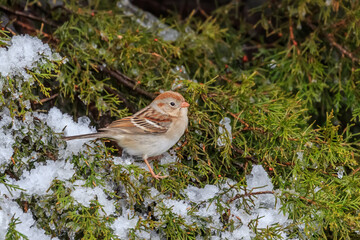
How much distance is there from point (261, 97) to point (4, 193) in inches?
57.1

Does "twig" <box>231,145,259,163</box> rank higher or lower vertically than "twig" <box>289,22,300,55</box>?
lower

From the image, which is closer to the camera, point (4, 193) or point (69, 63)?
point (4, 193)

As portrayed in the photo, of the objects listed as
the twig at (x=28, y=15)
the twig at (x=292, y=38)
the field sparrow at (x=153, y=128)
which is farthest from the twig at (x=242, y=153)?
the twig at (x=28, y=15)

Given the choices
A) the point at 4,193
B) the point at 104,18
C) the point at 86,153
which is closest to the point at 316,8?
the point at 104,18

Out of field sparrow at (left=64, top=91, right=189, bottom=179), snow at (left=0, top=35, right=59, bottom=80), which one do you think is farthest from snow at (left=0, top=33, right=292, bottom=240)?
field sparrow at (left=64, top=91, right=189, bottom=179)

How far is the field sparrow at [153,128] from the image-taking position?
91.2 inches

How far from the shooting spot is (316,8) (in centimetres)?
298

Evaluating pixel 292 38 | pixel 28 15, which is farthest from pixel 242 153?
pixel 28 15

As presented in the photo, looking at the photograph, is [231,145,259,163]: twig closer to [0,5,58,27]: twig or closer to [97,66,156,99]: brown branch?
[97,66,156,99]: brown branch

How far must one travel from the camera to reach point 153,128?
8.23ft

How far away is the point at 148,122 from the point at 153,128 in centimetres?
4

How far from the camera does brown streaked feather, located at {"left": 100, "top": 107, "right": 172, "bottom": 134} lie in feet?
7.86

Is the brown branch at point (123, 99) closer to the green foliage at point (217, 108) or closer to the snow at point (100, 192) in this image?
the green foliage at point (217, 108)

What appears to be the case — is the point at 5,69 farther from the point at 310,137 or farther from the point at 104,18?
the point at 310,137
